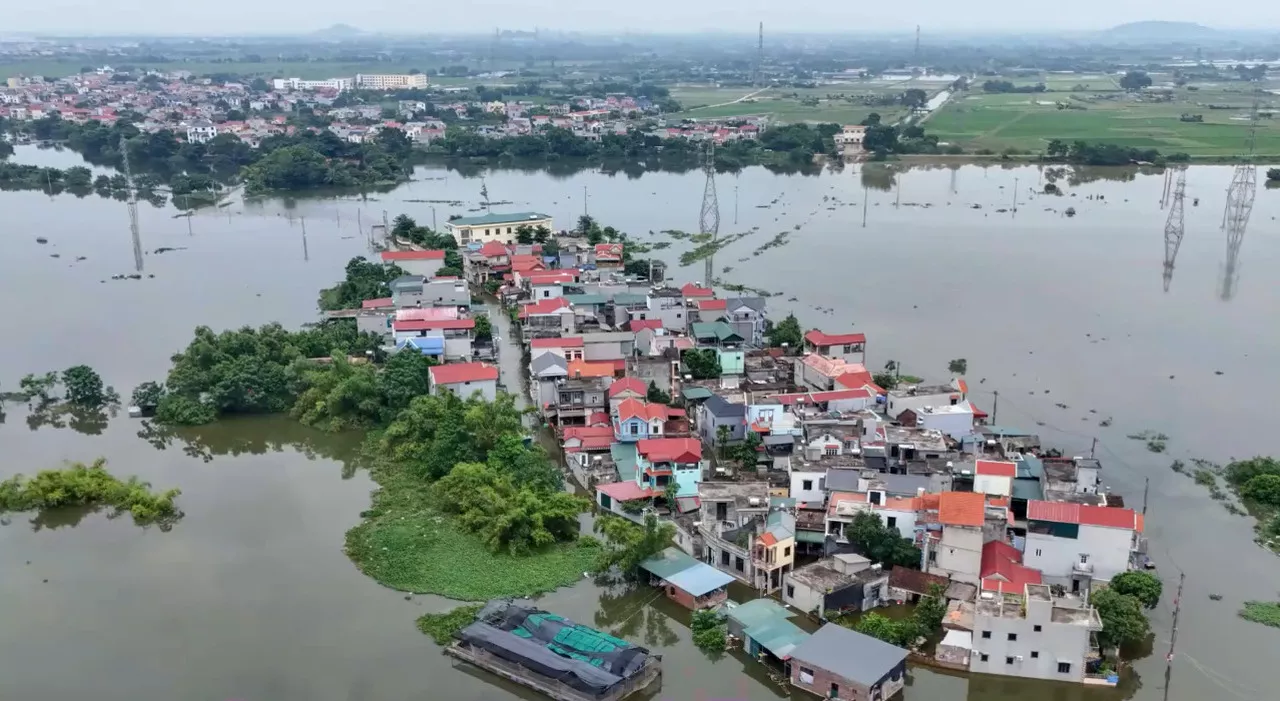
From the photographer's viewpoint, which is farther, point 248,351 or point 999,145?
point 999,145

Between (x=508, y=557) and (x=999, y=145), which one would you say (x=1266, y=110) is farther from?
(x=508, y=557)

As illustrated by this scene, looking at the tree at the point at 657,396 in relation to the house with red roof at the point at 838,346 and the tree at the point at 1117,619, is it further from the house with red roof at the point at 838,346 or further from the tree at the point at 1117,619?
the tree at the point at 1117,619

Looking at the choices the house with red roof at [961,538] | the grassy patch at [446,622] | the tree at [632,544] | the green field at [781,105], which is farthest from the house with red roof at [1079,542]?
the green field at [781,105]

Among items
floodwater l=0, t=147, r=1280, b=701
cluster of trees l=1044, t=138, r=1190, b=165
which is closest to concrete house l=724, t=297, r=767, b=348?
floodwater l=0, t=147, r=1280, b=701

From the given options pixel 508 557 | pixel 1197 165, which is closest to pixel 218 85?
pixel 1197 165

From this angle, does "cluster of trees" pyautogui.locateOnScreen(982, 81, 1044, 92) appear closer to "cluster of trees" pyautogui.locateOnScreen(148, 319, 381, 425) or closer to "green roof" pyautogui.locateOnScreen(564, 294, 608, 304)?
"green roof" pyautogui.locateOnScreen(564, 294, 608, 304)
